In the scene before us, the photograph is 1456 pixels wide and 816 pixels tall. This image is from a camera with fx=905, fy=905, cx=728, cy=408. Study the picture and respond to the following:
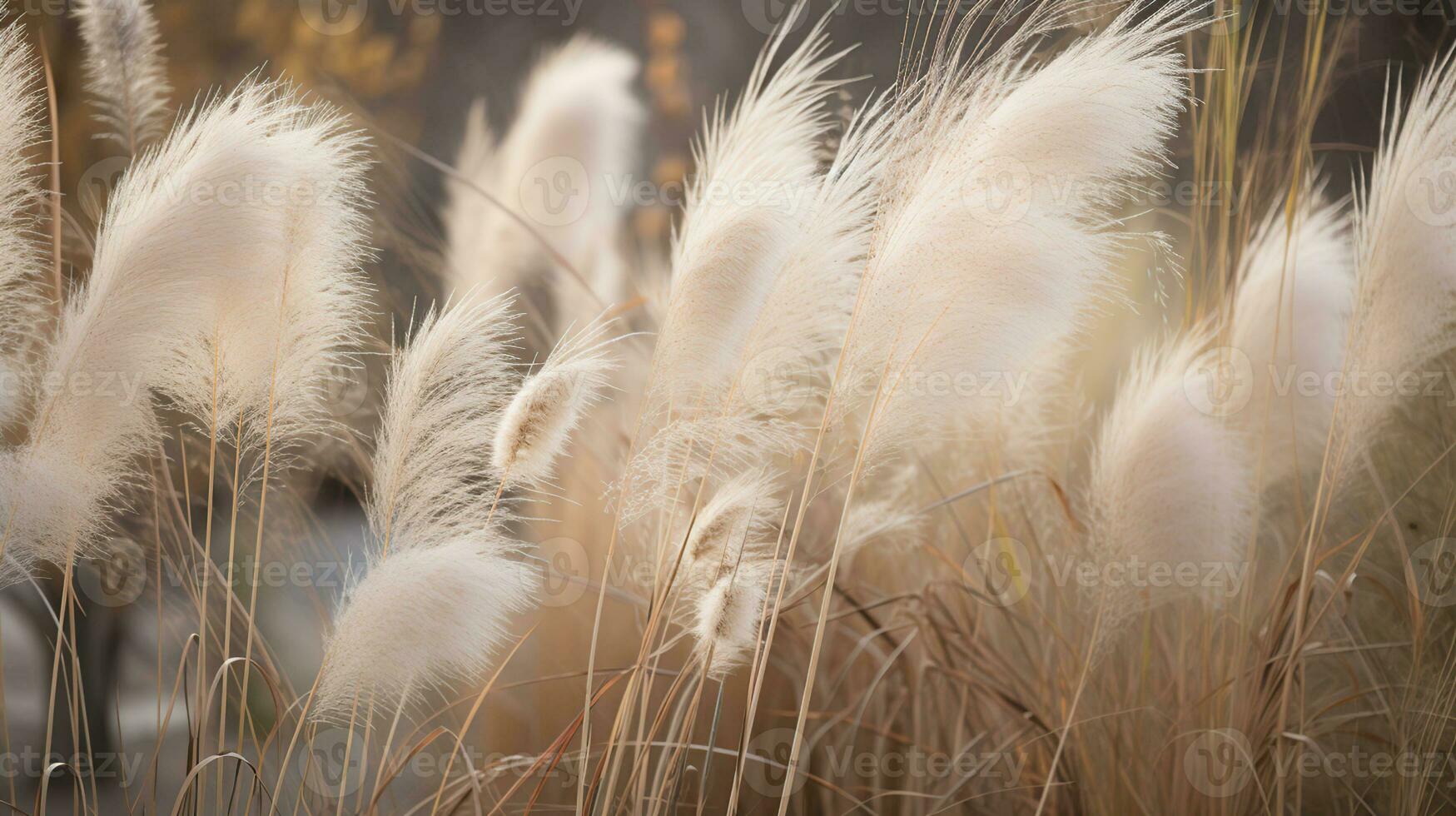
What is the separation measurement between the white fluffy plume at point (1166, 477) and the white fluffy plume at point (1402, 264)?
18cm

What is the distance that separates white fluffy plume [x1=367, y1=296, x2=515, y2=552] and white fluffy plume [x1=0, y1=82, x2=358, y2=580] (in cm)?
15

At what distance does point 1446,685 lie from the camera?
4.15 feet

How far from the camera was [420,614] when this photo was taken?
2.77 ft

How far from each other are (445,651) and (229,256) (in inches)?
17.2

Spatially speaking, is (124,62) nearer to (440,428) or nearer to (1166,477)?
(440,428)

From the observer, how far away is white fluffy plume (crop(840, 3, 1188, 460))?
0.80 meters

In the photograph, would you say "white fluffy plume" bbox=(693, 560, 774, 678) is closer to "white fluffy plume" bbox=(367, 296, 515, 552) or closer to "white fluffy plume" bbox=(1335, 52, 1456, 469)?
"white fluffy plume" bbox=(367, 296, 515, 552)

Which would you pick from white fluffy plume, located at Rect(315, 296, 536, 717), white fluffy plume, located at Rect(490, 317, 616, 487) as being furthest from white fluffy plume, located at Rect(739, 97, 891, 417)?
white fluffy plume, located at Rect(315, 296, 536, 717)

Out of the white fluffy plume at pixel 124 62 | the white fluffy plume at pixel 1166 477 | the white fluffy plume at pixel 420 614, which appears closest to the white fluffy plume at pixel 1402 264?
the white fluffy plume at pixel 1166 477

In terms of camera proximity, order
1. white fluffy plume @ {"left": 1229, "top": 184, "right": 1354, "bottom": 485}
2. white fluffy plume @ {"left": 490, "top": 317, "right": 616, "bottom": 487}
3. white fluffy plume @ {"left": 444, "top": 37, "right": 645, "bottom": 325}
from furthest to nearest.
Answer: white fluffy plume @ {"left": 444, "top": 37, "right": 645, "bottom": 325} → white fluffy plume @ {"left": 1229, "top": 184, "right": 1354, "bottom": 485} → white fluffy plume @ {"left": 490, "top": 317, "right": 616, "bottom": 487}

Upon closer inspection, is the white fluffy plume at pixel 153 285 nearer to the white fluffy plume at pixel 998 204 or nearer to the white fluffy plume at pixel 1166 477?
the white fluffy plume at pixel 998 204

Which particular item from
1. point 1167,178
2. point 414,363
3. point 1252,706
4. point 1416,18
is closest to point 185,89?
point 414,363

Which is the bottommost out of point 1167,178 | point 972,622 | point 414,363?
point 972,622

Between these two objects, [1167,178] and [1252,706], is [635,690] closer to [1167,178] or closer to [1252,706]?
[1252,706]
